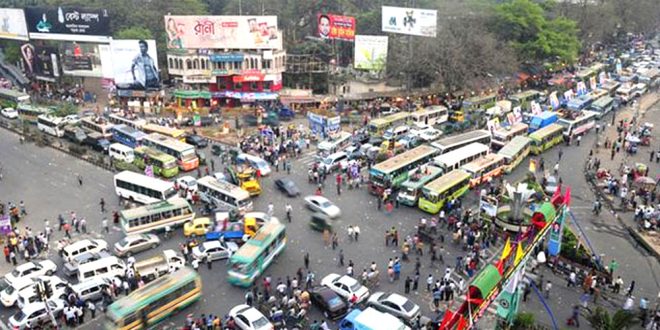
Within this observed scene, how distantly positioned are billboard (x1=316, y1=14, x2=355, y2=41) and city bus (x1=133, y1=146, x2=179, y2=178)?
27.1 m

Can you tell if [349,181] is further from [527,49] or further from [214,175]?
[527,49]

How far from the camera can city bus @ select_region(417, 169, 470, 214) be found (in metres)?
30.2

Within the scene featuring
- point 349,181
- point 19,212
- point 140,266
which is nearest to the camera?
point 140,266

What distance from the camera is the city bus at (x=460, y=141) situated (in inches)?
1455

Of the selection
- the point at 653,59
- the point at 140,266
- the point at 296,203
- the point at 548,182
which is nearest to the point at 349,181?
the point at 296,203

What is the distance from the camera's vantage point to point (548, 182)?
32.3m

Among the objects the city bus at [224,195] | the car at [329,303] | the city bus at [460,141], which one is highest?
the city bus at [460,141]

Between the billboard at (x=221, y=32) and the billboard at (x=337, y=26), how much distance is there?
7.67m

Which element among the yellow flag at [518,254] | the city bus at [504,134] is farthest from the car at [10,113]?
the yellow flag at [518,254]

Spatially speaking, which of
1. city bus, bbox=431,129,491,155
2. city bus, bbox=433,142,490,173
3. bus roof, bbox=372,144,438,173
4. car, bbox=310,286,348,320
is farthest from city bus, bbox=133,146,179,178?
city bus, bbox=431,129,491,155

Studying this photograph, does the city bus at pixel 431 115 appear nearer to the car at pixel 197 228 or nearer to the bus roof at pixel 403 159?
the bus roof at pixel 403 159

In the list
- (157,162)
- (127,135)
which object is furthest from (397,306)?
(127,135)

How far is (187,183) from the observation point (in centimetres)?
3272

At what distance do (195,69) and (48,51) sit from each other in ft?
52.2
